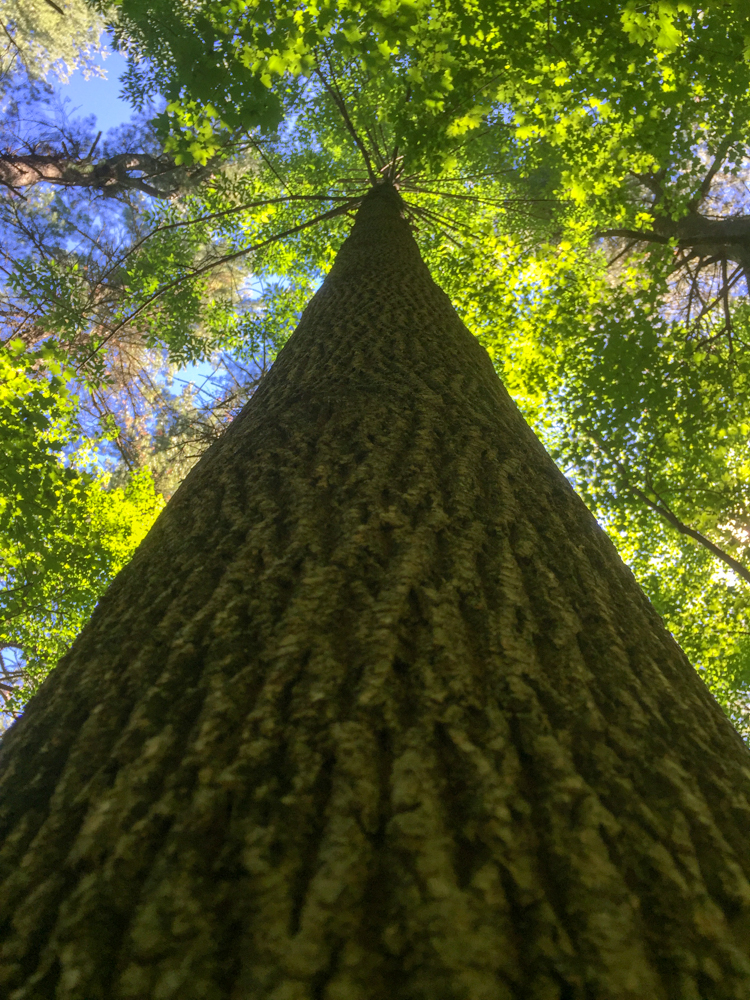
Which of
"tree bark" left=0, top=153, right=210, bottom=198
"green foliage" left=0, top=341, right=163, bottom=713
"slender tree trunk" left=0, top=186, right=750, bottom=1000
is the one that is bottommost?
"slender tree trunk" left=0, top=186, right=750, bottom=1000

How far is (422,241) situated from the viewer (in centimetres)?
896

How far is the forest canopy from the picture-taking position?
4941 mm

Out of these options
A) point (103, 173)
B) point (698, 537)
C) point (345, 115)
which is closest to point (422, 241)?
point (345, 115)

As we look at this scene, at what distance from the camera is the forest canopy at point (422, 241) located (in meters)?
4.94

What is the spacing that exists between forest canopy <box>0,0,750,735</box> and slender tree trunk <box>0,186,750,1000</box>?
4.29 metres

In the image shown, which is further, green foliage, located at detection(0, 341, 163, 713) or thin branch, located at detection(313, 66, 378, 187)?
thin branch, located at detection(313, 66, 378, 187)

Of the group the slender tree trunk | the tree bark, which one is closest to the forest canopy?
the tree bark

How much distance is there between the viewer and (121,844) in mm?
895

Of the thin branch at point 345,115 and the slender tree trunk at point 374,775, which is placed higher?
the thin branch at point 345,115

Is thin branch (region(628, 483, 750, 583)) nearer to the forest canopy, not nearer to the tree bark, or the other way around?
the forest canopy

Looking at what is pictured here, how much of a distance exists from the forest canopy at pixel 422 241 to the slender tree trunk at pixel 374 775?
429 cm

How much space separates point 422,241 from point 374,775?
9.29m

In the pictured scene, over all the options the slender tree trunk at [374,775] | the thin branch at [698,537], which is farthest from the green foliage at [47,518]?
the thin branch at [698,537]

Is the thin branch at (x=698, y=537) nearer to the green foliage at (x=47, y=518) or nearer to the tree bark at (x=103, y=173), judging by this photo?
the green foliage at (x=47, y=518)
